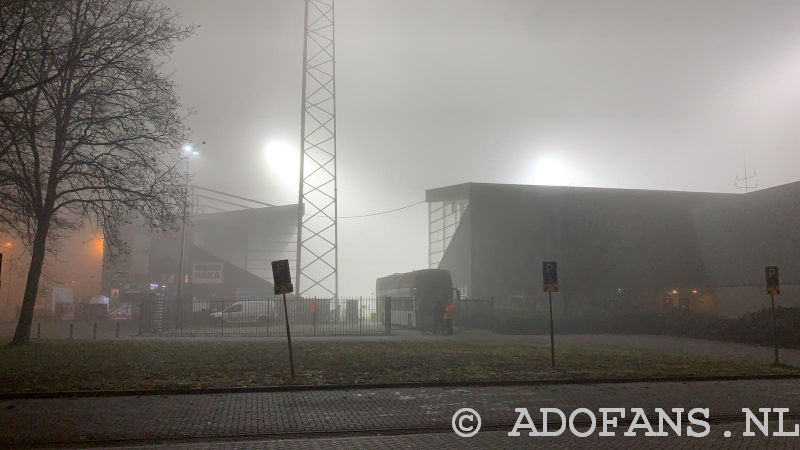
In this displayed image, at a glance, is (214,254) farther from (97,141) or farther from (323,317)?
(97,141)

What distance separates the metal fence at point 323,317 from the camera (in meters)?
34.7

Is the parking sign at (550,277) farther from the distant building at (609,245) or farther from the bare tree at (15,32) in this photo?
the distant building at (609,245)

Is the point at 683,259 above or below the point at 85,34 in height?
below

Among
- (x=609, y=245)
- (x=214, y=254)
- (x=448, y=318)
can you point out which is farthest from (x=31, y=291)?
(x=214, y=254)

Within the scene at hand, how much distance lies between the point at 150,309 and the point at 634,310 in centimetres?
2938

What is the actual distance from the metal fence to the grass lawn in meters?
13.5

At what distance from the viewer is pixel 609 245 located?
45656 millimetres

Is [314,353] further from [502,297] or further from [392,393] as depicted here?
[502,297]

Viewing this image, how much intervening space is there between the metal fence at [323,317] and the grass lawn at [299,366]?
1348 cm

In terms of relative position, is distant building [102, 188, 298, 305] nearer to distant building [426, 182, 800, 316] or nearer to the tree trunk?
distant building [426, 182, 800, 316]

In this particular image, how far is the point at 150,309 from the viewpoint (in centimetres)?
3350

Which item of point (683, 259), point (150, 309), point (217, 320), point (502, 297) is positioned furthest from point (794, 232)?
point (150, 309)

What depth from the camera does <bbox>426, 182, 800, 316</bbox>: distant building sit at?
44031mm

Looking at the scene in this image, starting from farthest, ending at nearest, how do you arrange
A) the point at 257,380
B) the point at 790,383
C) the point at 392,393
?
the point at 790,383 → the point at 257,380 → the point at 392,393
